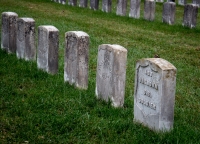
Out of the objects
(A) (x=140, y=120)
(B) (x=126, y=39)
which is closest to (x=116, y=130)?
(A) (x=140, y=120)

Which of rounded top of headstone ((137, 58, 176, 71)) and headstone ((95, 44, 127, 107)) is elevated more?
rounded top of headstone ((137, 58, 176, 71))

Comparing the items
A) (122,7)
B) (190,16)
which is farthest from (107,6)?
(190,16)

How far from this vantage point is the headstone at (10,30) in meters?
9.66

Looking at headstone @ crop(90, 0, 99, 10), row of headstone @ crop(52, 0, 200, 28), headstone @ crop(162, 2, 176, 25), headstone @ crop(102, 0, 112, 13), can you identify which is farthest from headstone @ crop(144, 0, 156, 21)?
headstone @ crop(90, 0, 99, 10)

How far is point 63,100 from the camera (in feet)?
22.7

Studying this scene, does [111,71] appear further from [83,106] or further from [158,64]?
[158,64]

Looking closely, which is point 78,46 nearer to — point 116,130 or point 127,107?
point 127,107

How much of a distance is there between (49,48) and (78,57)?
36.5 inches

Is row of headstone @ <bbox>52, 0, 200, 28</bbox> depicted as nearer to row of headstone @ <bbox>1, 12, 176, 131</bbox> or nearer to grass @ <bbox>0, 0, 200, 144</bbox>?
grass @ <bbox>0, 0, 200, 144</bbox>

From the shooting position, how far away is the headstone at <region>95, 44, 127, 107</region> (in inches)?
263

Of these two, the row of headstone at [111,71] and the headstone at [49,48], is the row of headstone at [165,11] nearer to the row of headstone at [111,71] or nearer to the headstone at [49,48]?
the row of headstone at [111,71]

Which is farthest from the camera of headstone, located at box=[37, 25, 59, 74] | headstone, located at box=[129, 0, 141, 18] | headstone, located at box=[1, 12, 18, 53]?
headstone, located at box=[129, 0, 141, 18]

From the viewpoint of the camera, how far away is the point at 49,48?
27.3 ft

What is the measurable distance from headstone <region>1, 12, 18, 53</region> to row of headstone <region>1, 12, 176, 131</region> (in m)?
0.02
